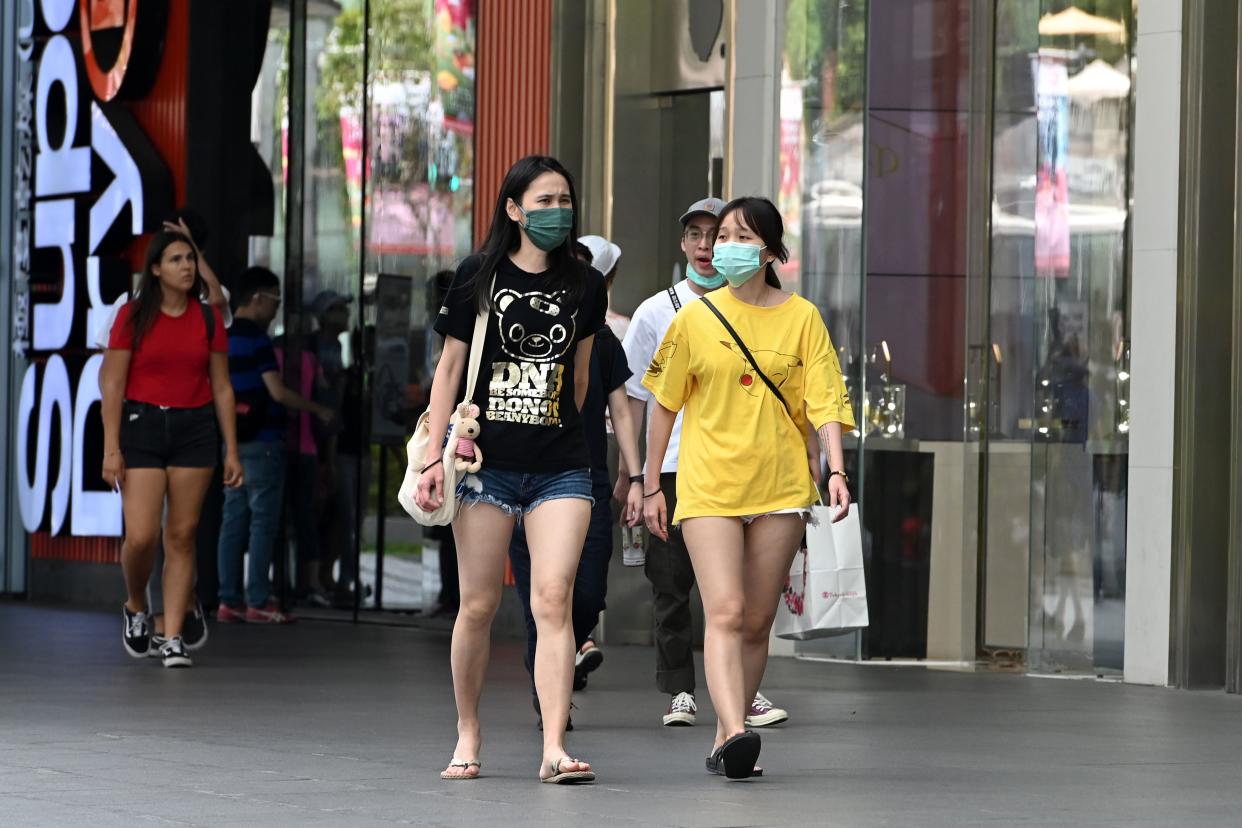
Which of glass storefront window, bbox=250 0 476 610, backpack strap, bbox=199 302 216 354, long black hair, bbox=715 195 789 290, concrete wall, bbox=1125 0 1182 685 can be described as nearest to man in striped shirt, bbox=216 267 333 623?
glass storefront window, bbox=250 0 476 610

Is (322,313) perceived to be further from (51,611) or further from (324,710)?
(324,710)

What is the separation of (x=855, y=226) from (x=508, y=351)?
5.95 metres

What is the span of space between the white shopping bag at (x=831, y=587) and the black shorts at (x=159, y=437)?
3.30 m

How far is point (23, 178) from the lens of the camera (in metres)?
18.7

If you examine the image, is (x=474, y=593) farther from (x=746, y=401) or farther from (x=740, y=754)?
(x=746, y=401)

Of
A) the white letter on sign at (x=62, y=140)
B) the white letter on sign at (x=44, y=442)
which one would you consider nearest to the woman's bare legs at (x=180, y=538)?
the white letter on sign at (x=44, y=442)

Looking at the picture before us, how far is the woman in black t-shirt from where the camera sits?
6.92 m

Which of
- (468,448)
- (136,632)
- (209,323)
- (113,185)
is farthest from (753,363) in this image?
(113,185)

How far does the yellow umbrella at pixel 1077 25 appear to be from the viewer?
11648 mm

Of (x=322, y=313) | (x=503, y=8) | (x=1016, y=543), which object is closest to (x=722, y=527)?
(x=1016, y=543)

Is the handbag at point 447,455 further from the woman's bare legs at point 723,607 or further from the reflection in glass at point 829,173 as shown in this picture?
the reflection in glass at point 829,173

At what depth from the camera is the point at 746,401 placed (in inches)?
285

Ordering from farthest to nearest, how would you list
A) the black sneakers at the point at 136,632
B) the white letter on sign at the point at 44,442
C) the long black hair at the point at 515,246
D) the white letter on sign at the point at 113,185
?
1. the white letter on sign at the point at 44,442
2. the white letter on sign at the point at 113,185
3. the black sneakers at the point at 136,632
4. the long black hair at the point at 515,246

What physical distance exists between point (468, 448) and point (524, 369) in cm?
32
